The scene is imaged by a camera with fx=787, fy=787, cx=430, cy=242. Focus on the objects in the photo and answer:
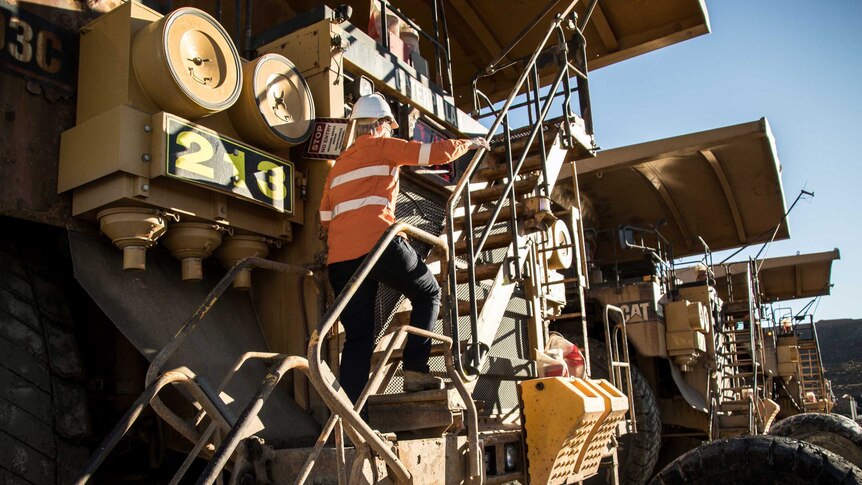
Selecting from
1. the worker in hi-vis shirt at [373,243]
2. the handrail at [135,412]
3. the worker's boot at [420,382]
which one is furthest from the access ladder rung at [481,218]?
the handrail at [135,412]

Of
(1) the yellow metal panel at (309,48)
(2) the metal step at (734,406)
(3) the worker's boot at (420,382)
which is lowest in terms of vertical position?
(2) the metal step at (734,406)

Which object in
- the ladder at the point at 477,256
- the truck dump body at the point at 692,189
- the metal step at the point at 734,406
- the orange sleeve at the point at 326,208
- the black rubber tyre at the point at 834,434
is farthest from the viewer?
the truck dump body at the point at 692,189

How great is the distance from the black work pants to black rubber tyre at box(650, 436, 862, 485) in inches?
75.0

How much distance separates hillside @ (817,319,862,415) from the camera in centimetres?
3241

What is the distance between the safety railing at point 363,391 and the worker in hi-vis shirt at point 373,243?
22cm

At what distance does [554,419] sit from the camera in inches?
162

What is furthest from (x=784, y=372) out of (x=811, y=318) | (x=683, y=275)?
(x=683, y=275)

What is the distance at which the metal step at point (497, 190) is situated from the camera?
5.89 m

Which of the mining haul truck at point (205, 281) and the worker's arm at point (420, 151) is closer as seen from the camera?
the mining haul truck at point (205, 281)

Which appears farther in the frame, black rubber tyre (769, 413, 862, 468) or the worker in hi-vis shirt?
black rubber tyre (769, 413, 862, 468)

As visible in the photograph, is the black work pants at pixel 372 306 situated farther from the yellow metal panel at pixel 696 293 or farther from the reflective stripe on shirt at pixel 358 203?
the yellow metal panel at pixel 696 293

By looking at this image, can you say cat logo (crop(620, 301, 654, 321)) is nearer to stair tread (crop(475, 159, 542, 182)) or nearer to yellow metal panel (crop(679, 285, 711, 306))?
yellow metal panel (crop(679, 285, 711, 306))

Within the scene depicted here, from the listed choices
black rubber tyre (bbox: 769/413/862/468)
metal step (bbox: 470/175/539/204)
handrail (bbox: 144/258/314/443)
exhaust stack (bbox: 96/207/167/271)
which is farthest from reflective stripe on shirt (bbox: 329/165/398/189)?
black rubber tyre (bbox: 769/413/862/468)

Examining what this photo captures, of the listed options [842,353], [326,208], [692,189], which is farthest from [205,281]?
Answer: [842,353]
